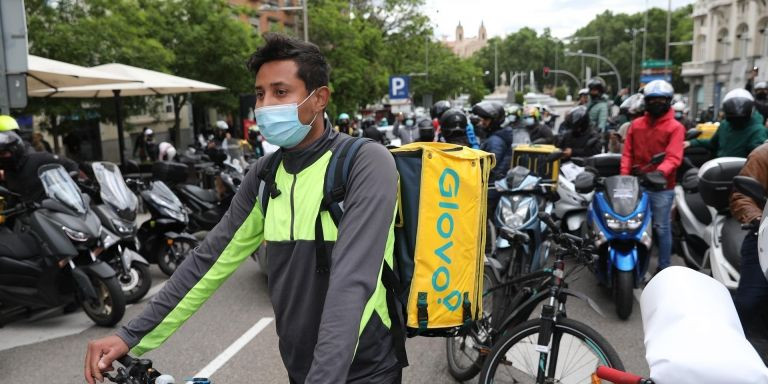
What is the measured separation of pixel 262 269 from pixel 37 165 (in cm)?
239

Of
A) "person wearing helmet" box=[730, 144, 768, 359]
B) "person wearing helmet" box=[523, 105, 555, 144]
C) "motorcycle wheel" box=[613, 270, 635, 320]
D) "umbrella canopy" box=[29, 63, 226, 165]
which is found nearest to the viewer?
"person wearing helmet" box=[730, 144, 768, 359]

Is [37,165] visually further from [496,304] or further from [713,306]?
[713,306]

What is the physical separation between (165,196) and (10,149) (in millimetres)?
1858

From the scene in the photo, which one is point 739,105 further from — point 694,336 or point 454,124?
point 694,336

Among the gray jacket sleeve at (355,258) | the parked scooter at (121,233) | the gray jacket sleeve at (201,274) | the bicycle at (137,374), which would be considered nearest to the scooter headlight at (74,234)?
the parked scooter at (121,233)

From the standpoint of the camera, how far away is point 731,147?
6.57 m

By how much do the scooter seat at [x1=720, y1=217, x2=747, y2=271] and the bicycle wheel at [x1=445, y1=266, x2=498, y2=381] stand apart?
1.78 meters

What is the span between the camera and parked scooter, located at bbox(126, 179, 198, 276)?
7180 mm

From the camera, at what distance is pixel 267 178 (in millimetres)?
1946

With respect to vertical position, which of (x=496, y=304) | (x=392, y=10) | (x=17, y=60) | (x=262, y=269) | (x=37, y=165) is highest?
(x=392, y=10)

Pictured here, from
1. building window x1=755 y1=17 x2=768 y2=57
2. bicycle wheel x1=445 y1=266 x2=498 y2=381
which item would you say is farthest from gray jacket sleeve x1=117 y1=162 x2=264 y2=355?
building window x1=755 y1=17 x2=768 y2=57

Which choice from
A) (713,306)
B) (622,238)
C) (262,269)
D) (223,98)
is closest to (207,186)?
(262,269)

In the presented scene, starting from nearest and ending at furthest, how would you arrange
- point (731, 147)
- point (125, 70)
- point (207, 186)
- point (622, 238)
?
point (622, 238) → point (731, 147) → point (207, 186) → point (125, 70)

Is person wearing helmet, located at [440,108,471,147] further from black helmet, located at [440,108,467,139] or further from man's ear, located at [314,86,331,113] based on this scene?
man's ear, located at [314,86,331,113]
